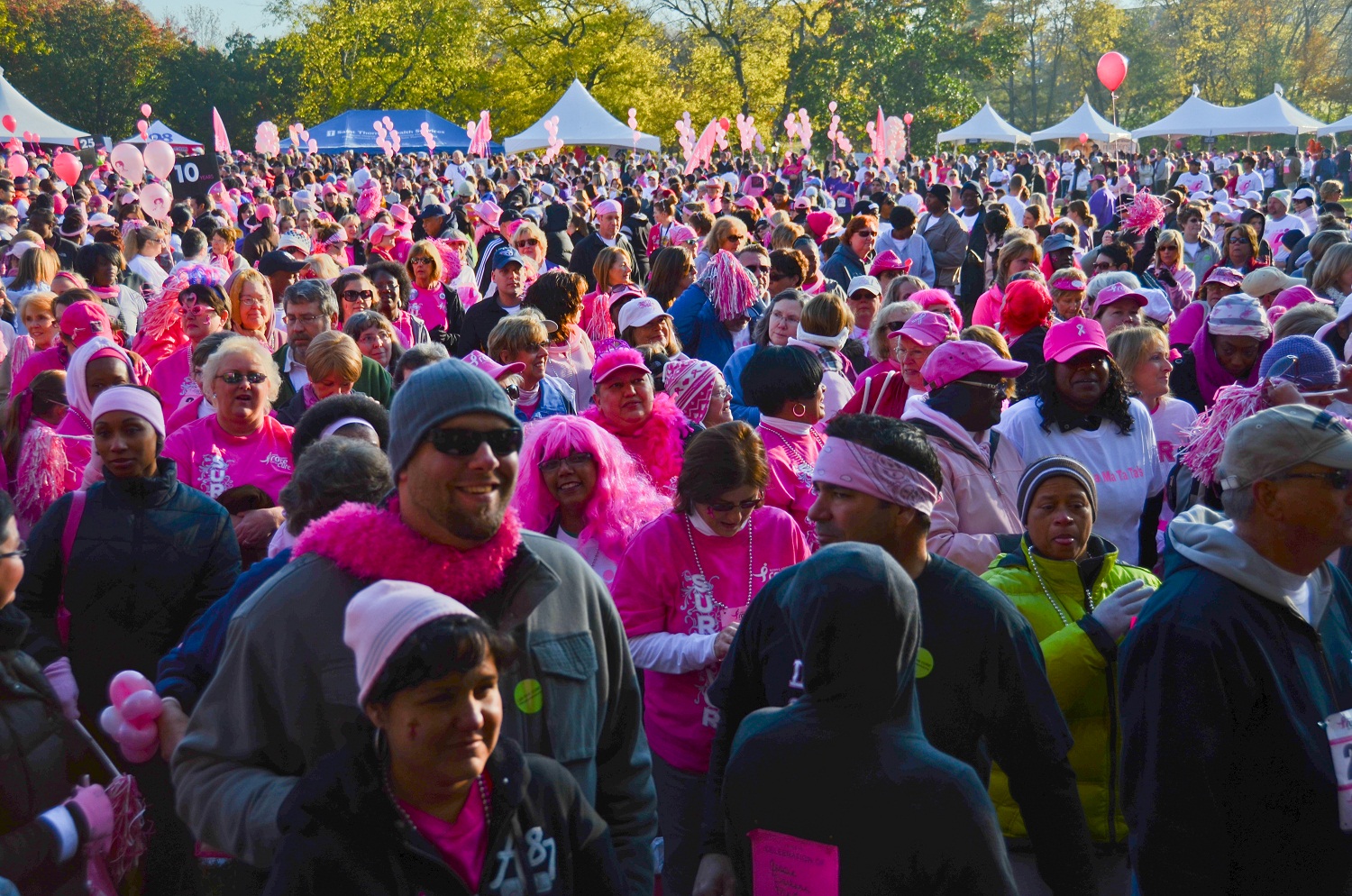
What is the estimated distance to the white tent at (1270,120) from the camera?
38750 millimetres

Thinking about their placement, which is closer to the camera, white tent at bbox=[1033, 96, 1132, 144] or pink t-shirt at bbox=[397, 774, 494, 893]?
pink t-shirt at bbox=[397, 774, 494, 893]

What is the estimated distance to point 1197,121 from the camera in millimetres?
38469

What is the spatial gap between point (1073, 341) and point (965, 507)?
3.48 feet

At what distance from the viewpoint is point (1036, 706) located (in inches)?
108

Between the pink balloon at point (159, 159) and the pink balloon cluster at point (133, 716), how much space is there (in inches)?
687

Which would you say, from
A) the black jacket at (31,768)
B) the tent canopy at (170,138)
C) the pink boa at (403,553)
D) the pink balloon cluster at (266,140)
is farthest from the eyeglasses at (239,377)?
the tent canopy at (170,138)

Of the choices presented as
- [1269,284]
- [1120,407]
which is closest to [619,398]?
[1120,407]

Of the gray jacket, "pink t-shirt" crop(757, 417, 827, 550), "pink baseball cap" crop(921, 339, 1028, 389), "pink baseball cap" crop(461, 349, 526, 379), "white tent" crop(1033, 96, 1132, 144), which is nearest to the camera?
the gray jacket

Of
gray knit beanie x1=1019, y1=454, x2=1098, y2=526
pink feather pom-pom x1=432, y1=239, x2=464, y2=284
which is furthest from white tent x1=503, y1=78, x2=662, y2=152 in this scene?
gray knit beanie x1=1019, y1=454, x2=1098, y2=526

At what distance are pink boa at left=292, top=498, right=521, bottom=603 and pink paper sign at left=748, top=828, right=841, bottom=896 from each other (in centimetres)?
72

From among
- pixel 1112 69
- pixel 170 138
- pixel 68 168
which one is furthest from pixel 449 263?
pixel 170 138

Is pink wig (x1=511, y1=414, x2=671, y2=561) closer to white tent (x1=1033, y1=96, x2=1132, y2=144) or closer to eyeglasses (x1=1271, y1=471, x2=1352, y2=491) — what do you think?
eyeglasses (x1=1271, y1=471, x2=1352, y2=491)

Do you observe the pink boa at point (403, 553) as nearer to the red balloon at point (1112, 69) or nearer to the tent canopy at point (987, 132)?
the red balloon at point (1112, 69)

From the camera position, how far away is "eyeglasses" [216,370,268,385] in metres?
4.79
